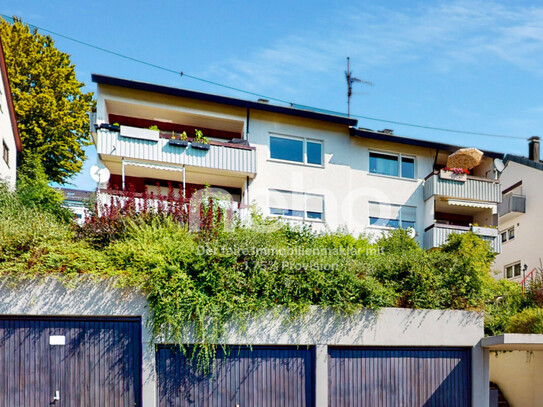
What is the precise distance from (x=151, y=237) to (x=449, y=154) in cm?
1713

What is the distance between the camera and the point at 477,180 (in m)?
23.3

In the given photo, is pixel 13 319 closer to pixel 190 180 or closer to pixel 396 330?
pixel 396 330

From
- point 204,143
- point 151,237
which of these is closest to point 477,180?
point 204,143

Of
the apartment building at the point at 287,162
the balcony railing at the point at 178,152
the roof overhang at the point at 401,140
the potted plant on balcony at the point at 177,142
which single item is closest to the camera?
the balcony railing at the point at 178,152

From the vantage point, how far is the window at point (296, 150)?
21.3 metres

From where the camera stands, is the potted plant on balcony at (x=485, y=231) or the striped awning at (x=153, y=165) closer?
the striped awning at (x=153, y=165)

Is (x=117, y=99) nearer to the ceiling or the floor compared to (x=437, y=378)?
nearer to the ceiling

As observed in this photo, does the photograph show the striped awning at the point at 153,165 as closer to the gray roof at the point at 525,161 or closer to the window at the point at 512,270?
the gray roof at the point at 525,161

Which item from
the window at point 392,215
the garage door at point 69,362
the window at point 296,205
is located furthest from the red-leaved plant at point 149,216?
the window at point 392,215

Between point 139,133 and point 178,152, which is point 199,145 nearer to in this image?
point 178,152

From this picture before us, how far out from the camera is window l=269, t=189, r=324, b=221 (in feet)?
68.2

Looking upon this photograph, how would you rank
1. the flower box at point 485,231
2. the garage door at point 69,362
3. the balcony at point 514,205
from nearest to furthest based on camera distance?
the garage door at point 69,362 → the flower box at point 485,231 → the balcony at point 514,205

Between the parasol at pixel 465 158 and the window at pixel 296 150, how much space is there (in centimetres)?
617

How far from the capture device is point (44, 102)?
26.3 m
